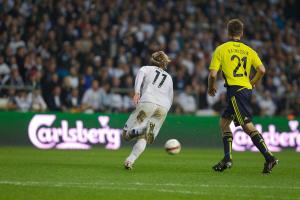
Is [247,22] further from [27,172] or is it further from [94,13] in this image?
[27,172]

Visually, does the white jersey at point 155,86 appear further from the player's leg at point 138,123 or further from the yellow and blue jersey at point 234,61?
the yellow and blue jersey at point 234,61

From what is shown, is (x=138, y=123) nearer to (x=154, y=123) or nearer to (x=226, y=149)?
(x=154, y=123)

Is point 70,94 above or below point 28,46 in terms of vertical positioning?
below

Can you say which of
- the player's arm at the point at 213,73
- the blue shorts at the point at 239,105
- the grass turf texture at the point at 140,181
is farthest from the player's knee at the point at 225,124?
the grass turf texture at the point at 140,181

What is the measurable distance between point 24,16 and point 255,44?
28.8ft

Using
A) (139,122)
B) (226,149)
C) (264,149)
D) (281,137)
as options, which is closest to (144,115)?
(139,122)

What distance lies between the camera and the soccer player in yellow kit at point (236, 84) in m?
12.7

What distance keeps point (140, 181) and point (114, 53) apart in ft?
47.5

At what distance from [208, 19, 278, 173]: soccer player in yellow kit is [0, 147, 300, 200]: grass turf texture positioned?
1.56ft


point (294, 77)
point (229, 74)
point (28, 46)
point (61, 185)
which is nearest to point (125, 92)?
point (28, 46)

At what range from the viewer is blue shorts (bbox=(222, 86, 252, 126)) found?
12.7 metres

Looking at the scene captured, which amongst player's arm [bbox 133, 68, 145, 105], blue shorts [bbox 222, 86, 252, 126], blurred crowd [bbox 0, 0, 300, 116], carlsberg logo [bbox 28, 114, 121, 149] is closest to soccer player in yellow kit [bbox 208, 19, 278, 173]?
blue shorts [bbox 222, 86, 252, 126]

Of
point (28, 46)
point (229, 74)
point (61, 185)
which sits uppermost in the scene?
point (28, 46)

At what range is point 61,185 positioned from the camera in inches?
405
